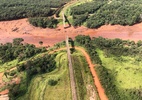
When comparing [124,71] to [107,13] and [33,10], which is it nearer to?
[107,13]

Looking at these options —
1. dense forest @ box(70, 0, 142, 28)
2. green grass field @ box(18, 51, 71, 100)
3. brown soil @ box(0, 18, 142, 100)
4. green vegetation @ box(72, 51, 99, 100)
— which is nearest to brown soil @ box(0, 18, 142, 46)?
brown soil @ box(0, 18, 142, 100)

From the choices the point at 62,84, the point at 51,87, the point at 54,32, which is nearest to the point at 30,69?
the point at 51,87

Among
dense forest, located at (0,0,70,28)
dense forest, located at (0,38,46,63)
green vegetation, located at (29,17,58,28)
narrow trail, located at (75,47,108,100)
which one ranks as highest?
dense forest, located at (0,0,70,28)

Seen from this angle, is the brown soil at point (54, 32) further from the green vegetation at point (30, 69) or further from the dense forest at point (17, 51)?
the green vegetation at point (30, 69)

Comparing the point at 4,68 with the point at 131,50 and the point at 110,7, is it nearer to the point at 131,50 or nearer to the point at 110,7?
the point at 131,50

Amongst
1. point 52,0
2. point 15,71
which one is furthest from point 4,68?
point 52,0

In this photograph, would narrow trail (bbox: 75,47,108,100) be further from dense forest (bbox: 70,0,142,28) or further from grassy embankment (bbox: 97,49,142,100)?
dense forest (bbox: 70,0,142,28)
